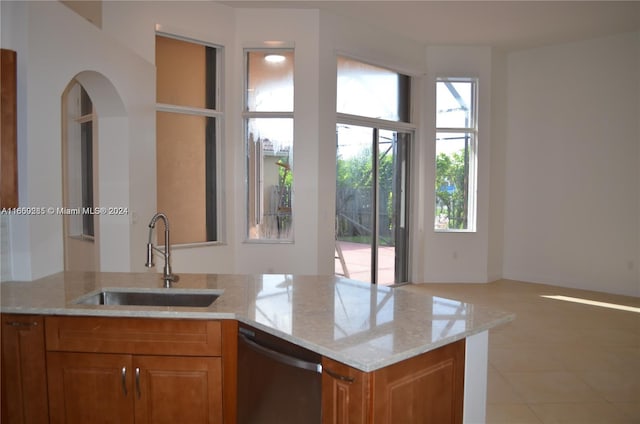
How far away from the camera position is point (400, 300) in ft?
7.08

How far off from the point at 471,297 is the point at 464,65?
3352 mm

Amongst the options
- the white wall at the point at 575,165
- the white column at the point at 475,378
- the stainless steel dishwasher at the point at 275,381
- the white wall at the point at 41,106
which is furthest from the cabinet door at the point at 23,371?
the white wall at the point at 575,165

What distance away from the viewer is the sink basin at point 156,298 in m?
2.35

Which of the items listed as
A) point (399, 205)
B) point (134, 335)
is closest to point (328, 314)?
point (134, 335)

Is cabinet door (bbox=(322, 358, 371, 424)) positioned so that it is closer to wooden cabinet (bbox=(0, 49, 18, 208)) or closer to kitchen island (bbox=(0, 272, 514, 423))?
kitchen island (bbox=(0, 272, 514, 423))

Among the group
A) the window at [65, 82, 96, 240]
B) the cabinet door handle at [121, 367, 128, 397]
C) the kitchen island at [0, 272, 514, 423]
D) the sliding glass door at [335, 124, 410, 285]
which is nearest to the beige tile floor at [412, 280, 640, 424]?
the sliding glass door at [335, 124, 410, 285]

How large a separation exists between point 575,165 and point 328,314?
599cm

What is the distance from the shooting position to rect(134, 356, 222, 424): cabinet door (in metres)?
1.94

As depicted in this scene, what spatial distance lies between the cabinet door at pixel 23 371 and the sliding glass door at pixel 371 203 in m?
4.10

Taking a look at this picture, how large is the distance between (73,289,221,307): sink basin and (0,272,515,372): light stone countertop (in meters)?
0.03

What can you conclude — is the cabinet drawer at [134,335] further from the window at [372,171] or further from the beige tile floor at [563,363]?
the window at [372,171]

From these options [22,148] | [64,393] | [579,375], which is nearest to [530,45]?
[579,375]

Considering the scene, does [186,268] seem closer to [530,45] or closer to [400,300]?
[400,300]

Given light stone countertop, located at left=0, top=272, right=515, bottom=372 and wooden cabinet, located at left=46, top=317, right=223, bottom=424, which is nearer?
light stone countertop, located at left=0, top=272, right=515, bottom=372
